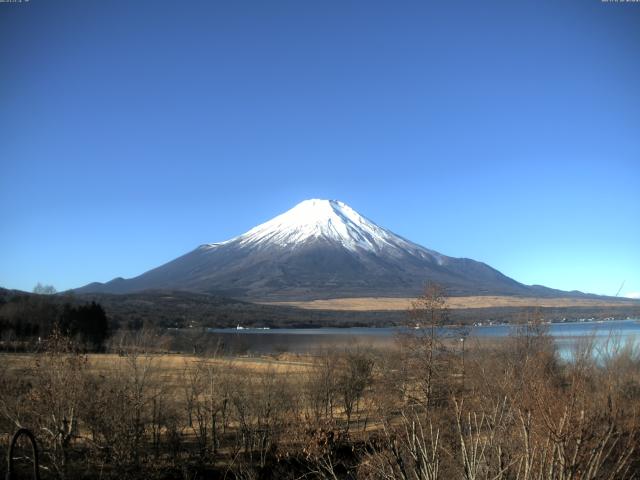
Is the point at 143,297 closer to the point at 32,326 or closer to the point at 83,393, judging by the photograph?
the point at 32,326

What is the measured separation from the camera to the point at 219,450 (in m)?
25.6

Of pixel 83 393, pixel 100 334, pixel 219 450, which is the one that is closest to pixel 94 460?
pixel 83 393

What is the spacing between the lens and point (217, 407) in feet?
86.1

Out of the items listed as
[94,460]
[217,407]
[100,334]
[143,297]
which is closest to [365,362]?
[217,407]

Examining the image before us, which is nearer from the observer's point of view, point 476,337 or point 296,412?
point 476,337

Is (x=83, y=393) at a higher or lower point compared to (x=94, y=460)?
higher

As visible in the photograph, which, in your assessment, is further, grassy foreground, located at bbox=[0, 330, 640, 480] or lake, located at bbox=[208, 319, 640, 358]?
lake, located at bbox=[208, 319, 640, 358]

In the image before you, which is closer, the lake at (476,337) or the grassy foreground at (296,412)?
the grassy foreground at (296,412)

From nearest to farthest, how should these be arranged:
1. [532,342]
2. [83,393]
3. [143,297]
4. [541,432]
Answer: [541,432] < [83,393] < [532,342] < [143,297]

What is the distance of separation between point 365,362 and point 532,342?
11170 millimetres

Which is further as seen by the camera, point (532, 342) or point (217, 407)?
point (532, 342)

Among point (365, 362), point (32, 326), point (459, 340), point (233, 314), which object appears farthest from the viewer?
point (233, 314)

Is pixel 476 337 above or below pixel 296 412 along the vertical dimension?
above

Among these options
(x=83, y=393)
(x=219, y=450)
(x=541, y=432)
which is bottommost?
(x=219, y=450)
